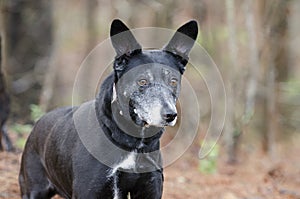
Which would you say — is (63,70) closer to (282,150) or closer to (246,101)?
(282,150)

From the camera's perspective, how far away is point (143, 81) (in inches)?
193

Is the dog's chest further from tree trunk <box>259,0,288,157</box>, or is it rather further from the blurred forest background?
tree trunk <box>259,0,288,157</box>

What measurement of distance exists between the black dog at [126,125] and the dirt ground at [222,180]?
6.66ft

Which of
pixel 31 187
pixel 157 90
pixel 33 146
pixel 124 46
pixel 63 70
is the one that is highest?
pixel 63 70

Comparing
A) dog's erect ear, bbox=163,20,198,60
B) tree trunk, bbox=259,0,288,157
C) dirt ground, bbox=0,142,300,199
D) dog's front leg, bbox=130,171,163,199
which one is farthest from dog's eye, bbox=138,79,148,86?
tree trunk, bbox=259,0,288,157

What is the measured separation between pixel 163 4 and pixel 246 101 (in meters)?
3.27

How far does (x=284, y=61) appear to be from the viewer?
1432 centimetres

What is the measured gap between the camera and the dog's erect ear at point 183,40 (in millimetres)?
5359

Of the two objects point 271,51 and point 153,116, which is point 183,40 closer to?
point 153,116

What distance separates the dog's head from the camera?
187 inches

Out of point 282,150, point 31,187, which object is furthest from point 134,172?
point 282,150

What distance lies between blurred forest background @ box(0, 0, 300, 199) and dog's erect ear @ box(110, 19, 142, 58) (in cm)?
385

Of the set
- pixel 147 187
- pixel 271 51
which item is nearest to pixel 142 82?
pixel 147 187

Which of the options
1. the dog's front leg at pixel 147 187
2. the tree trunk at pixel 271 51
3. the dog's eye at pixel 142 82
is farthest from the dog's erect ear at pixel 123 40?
the tree trunk at pixel 271 51
